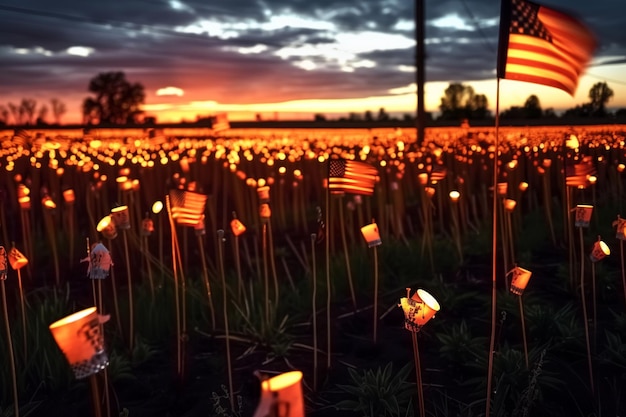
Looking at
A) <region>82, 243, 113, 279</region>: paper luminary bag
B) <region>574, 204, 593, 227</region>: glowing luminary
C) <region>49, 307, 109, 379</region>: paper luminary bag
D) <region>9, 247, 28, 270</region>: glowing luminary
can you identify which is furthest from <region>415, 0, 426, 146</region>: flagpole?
<region>49, 307, 109, 379</region>: paper luminary bag

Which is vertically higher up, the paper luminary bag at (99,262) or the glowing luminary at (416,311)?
the paper luminary bag at (99,262)

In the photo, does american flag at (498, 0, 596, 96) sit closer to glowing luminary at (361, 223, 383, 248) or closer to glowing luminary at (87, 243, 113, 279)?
glowing luminary at (361, 223, 383, 248)

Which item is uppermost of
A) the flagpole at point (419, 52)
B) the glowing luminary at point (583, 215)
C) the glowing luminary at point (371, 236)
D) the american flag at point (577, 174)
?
the flagpole at point (419, 52)

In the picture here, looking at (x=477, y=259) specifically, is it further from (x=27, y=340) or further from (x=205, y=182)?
(x=205, y=182)

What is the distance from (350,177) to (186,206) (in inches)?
51.1

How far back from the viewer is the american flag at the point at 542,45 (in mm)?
3250

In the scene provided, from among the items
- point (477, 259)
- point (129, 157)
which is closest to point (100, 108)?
point (129, 157)

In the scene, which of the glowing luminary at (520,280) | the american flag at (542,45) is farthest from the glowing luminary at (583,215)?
the glowing luminary at (520,280)

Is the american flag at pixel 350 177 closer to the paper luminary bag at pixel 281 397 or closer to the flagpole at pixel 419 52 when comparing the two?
the paper luminary bag at pixel 281 397

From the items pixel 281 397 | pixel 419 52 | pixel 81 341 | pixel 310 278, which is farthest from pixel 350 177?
pixel 419 52

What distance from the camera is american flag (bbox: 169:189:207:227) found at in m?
4.11

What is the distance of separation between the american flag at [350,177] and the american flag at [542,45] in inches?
60.7

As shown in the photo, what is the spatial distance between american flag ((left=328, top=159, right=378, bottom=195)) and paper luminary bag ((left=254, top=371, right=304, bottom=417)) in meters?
2.94

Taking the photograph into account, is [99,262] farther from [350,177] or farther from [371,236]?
[350,177]
